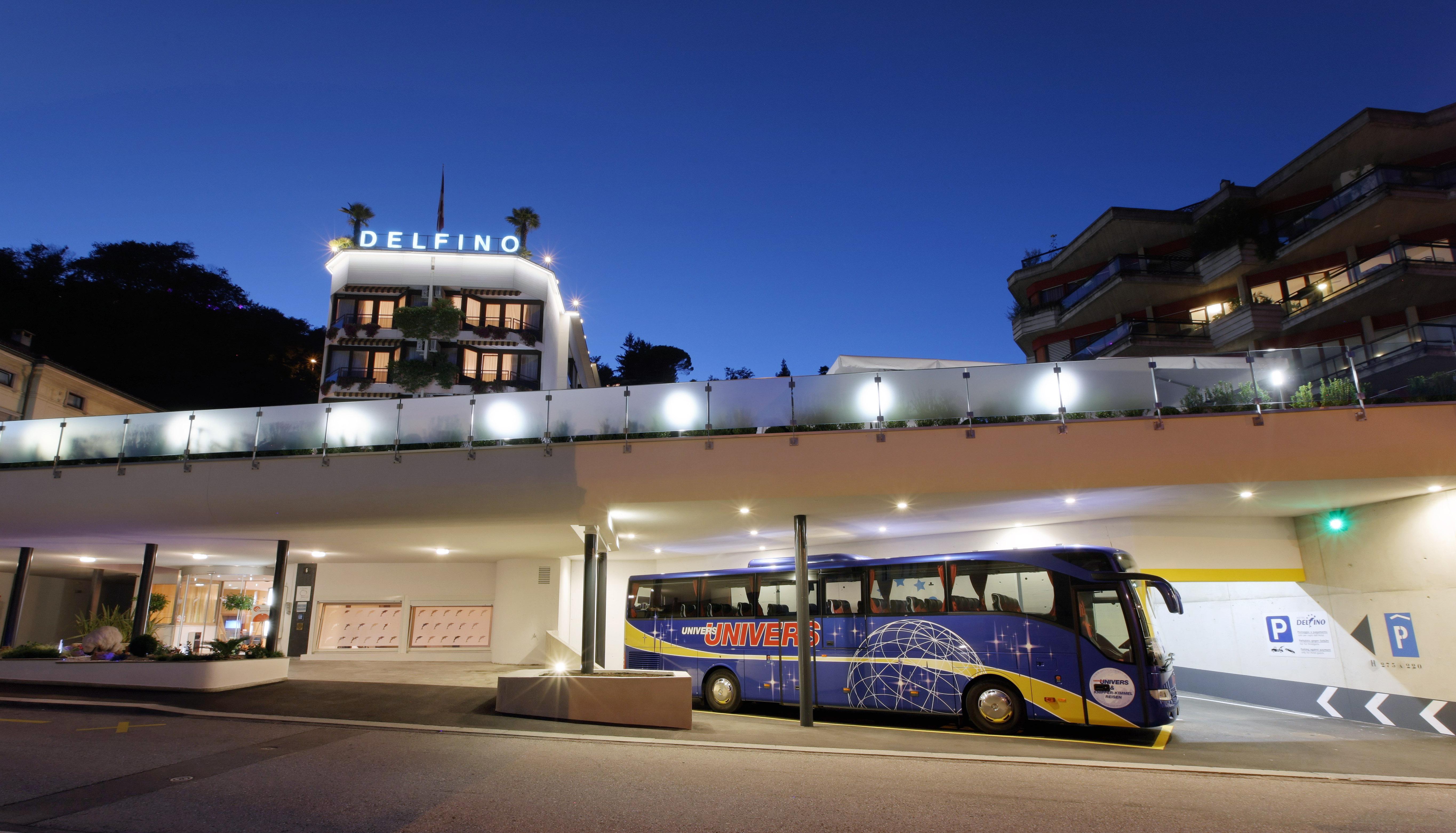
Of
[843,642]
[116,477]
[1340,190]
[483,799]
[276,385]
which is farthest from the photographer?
[276,385]

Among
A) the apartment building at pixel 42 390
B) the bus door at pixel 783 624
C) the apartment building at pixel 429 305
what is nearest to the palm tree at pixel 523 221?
the apartment building at pixel 429 305

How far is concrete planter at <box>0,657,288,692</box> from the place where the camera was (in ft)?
48.3

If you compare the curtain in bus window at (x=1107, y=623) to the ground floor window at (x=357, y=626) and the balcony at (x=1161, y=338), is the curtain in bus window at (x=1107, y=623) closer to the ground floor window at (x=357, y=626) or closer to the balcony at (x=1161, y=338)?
the balcony at (x=1161, y=338)

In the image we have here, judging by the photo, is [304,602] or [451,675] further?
[304,602]

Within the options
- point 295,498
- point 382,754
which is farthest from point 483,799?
point 295,498

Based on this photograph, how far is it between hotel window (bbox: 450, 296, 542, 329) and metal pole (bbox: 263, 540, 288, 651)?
55.3ft

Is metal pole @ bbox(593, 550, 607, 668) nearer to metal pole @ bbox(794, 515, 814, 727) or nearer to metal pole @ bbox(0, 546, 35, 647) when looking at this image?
metal pole @ bbox(794, 515, 814, 727)

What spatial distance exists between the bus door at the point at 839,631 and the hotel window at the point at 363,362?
87.9 feet

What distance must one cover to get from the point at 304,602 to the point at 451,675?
31.7 feet

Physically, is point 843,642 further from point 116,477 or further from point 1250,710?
point 116,477

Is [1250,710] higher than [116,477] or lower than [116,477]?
lower

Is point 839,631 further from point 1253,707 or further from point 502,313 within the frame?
point 502,313

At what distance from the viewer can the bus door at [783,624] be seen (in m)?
13.4

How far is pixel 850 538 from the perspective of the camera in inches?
707
